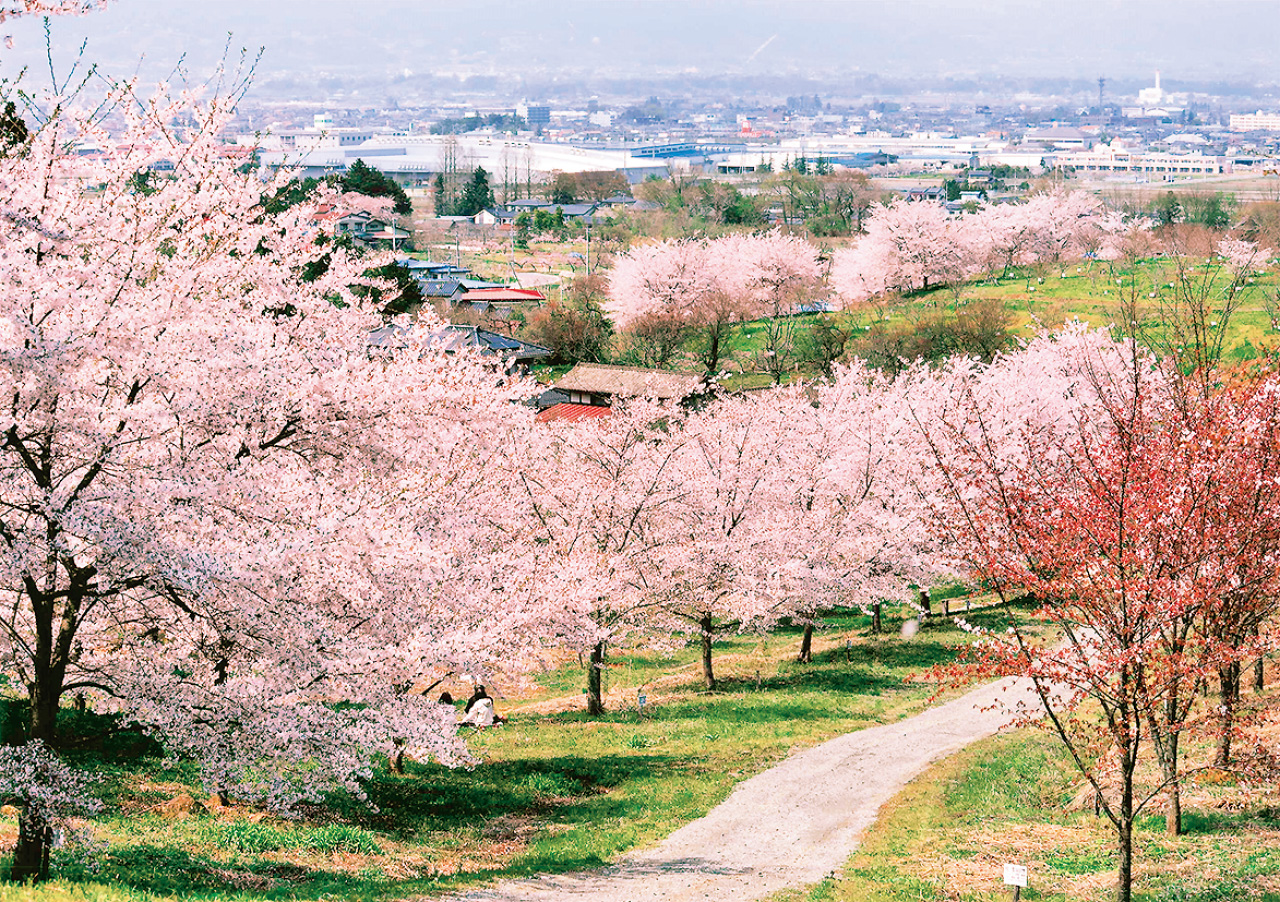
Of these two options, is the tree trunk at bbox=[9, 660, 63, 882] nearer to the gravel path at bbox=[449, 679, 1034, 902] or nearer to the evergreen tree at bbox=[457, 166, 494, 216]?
the gravel path at bbox=[449, 679, 1034, 902]

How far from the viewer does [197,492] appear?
1103 cm

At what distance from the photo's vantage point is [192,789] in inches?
651

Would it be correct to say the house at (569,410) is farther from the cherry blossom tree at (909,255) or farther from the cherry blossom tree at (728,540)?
the cherry blossom tree at (909,255)

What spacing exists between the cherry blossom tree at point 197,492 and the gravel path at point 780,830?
266 centimetres

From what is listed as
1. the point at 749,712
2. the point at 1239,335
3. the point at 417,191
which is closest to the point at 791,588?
the point at 749,712

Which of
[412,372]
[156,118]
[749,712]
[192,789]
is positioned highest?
[156,118]

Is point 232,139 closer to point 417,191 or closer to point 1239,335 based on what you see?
point 1239,335

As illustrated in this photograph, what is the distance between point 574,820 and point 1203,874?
8.61 meters

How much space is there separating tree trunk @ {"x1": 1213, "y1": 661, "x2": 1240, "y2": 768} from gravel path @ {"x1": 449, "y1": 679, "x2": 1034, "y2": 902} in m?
2.37

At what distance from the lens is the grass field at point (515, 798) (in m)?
13.2

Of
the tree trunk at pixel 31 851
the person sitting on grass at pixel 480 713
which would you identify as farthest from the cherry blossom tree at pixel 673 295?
the tree trunk at pixel 31 851

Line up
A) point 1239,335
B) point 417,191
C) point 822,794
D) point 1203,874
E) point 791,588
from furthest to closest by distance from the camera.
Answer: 1. point 417,191
2. point 1239,335
3. point 791,588
4. point 822,794
5. point 1203,874

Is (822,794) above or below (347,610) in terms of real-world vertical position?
below

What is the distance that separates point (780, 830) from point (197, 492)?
33.5ft
